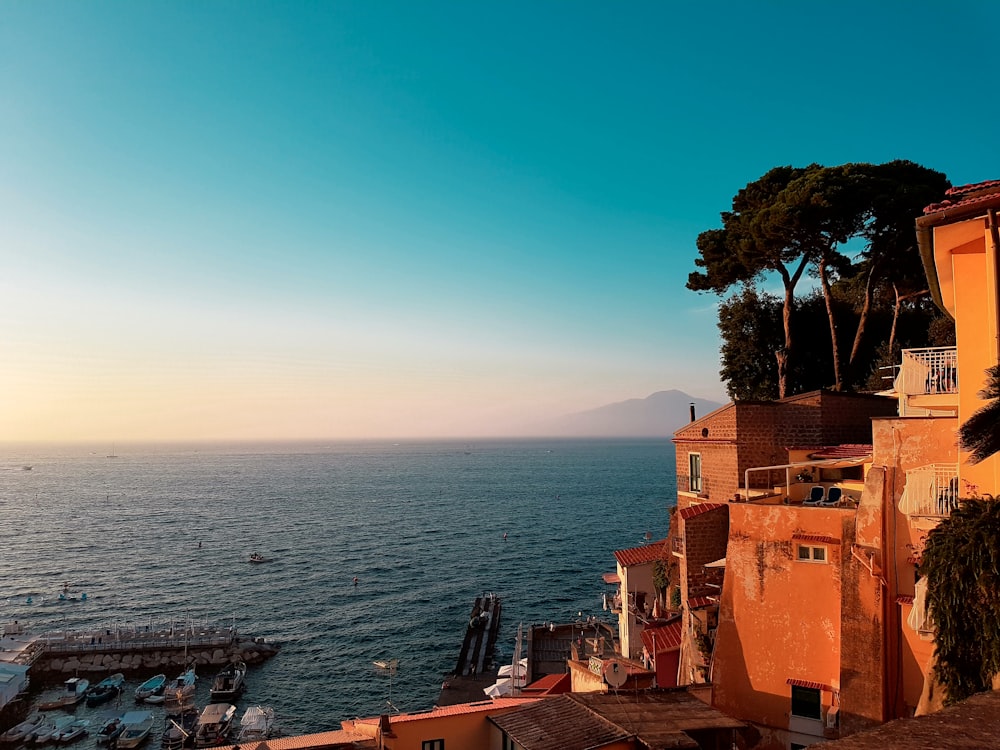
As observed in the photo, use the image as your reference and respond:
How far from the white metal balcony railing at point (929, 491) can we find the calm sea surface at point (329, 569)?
28928 mm

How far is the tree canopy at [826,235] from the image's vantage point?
82.1 ft

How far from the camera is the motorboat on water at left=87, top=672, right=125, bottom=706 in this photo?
123 ft

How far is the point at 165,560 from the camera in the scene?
234 feet

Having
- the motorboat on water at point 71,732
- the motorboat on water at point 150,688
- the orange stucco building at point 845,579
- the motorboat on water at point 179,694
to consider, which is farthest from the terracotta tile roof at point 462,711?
the motorboat on water at point 150,688

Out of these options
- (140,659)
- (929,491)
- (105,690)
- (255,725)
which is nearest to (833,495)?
(929,491)

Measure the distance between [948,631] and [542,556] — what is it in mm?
62174

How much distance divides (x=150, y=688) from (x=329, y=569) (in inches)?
1111

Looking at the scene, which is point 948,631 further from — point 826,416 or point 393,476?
point 393,476

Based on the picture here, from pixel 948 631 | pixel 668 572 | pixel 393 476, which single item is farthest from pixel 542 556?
pixel 393 476

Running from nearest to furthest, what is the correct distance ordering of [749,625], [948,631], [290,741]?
[948,631] < [749,625] < [290,741]

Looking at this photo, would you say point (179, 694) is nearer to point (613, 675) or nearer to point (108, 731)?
point (108, 731)

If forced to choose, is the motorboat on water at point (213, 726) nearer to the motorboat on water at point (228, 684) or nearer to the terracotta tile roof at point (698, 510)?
the motorboat on water at point (228, 684)

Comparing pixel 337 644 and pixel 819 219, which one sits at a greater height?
pixel 819 219

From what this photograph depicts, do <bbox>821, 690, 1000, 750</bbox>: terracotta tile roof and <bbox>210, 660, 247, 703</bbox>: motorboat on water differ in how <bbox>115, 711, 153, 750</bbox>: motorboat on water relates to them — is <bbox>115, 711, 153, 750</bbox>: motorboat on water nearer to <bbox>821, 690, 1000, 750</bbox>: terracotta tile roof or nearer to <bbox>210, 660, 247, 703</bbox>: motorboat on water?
<bbox>210, 660, 247, 703</bbox>: motorboat on water
